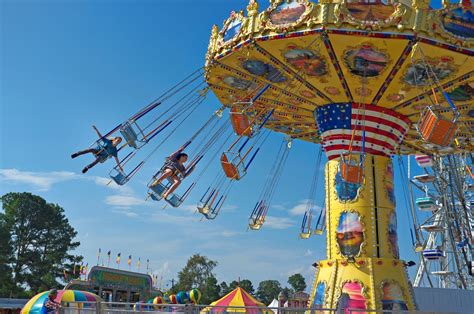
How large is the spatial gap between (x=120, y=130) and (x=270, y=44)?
4354mm

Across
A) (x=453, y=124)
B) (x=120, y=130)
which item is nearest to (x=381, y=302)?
(x=453, y=124)

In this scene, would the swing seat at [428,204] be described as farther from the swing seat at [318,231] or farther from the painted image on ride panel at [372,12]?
the painted image on ride panel at [372,12]

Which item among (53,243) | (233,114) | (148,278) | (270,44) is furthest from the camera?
(53,243)

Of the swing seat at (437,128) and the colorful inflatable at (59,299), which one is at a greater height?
the swing seat at (437,128)

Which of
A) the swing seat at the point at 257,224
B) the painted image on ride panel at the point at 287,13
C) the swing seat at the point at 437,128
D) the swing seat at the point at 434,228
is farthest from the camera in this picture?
the swing seat at the point at 434,228

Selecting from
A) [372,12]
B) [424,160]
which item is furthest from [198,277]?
[372,12]

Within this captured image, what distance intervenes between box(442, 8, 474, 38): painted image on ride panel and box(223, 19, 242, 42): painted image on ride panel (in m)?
4.86

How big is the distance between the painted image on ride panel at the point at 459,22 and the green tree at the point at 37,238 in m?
36.6

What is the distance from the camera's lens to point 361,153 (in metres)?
13.6

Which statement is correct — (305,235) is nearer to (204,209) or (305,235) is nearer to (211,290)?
(204,209)

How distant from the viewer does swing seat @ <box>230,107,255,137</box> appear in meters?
13.4

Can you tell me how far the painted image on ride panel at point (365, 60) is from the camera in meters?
12.1

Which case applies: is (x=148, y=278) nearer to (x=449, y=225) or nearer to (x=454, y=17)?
(x=449, y=225)

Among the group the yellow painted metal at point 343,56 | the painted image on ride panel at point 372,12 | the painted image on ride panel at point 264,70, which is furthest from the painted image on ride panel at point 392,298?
the painted image on ride panel at point 372,12
